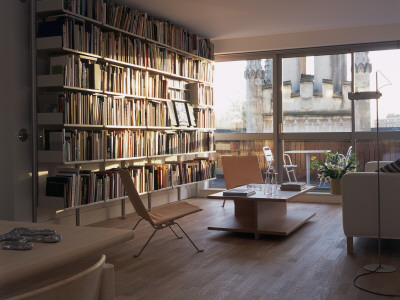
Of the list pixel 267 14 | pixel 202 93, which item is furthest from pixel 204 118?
pixel 267 14

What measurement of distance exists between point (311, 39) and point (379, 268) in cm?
499

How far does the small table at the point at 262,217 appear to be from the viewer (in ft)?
16.8

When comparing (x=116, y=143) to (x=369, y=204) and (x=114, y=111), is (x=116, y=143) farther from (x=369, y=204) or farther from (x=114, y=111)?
(x=369, y=204)

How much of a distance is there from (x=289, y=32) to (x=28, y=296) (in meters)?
7.72

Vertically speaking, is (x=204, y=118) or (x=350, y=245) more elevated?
(x=204, y=118)

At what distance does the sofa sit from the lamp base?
1.34ft

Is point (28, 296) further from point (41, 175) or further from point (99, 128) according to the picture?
point (99, 128)

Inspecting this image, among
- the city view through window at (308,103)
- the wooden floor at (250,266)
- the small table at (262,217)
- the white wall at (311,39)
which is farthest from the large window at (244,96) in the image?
the wooden floor at (250,266)

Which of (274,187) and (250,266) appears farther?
(274,187)

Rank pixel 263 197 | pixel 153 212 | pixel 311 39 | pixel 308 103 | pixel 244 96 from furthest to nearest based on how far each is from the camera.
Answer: pixel 244 96 → pixel 308 103 → pixel 311 39 → pixel 263 197 → pixel 153 212

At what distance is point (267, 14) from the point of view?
6.82 m

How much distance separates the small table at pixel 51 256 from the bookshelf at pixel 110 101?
11.2 feet

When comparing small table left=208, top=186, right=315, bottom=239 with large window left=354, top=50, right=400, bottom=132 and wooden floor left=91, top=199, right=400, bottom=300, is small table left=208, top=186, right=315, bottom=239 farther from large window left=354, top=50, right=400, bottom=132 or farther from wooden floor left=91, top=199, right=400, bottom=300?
large window left=354, top=50, right=400, bottom=132

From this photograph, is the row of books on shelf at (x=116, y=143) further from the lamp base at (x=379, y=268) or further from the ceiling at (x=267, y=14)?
the lamp base at (x=379, y=268)
